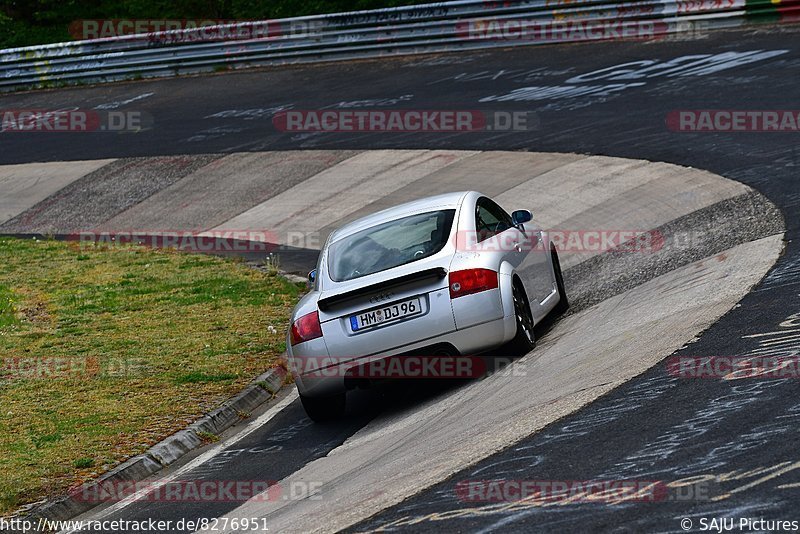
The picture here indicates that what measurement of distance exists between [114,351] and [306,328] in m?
3.48

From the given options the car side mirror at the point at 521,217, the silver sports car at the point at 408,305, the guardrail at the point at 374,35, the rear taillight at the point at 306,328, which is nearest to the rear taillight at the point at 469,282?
the silver sports car at the point at 408,305

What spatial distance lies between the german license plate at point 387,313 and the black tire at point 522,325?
32.9 inches

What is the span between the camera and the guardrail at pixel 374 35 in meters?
23.0

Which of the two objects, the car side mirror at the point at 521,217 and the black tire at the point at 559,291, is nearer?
the car side mirror at the point at 521,217

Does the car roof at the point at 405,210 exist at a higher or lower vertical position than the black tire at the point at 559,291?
higher

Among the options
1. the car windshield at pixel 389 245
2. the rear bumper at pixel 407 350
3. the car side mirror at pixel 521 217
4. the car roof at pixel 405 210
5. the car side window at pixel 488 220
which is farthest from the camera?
the car side mirror at pixel 521 217

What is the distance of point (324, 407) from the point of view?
369 inches

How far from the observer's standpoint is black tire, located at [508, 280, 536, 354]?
9352 millimetres

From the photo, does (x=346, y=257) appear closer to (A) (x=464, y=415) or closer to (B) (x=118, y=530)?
(A) (x=464, y=415)

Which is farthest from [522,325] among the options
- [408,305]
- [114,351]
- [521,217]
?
[114,351]

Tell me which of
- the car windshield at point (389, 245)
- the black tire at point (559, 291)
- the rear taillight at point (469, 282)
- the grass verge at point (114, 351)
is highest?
the car windshield at point (389, 245)

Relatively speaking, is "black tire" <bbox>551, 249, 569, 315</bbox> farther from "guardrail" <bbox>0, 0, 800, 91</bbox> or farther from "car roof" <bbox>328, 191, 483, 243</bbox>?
"guardrail" <bbox>0, 0, 800, 91</bbox>

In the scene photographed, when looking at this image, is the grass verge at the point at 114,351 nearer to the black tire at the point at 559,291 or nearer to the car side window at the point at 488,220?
the car side window at the point at 488,220

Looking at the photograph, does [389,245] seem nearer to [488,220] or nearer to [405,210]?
[405,210]
